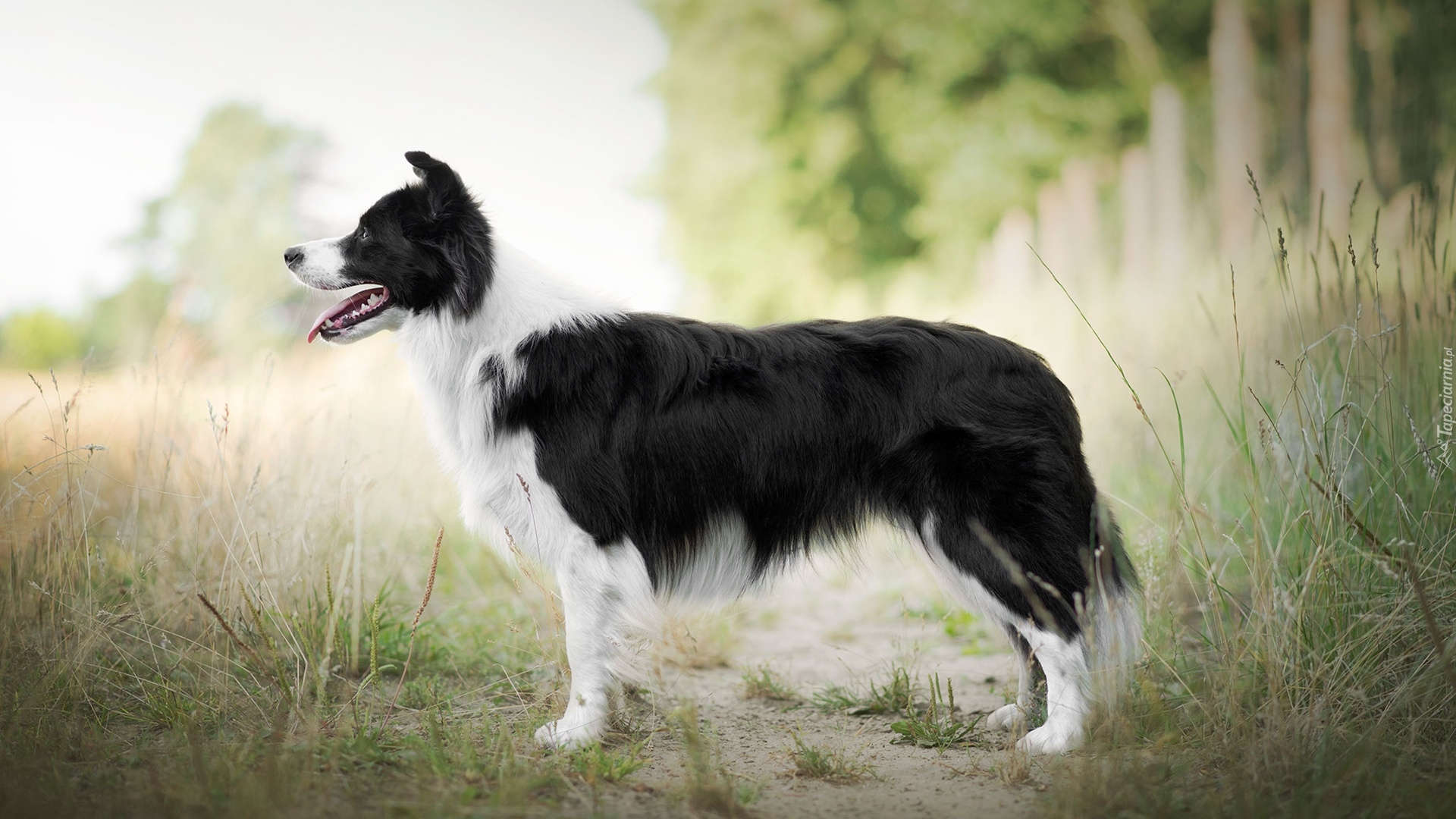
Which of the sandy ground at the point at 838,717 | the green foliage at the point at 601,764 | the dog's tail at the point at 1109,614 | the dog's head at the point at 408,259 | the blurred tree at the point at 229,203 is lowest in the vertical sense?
the sandy ground at the point at 838,717

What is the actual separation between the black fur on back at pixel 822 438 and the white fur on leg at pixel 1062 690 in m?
0.07

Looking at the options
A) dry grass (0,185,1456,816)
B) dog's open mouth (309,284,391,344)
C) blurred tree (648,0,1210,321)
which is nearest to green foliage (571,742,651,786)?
dry grass (0,185,1456,816)

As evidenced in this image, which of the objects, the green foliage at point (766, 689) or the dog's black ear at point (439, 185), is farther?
the green foliage at point (766, 689)

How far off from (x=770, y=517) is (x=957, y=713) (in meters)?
1.22

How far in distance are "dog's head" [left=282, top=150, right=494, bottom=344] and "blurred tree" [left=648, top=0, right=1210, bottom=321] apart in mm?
13288

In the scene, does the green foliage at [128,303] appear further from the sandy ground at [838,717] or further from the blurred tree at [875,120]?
the sandy ground at [838,717]

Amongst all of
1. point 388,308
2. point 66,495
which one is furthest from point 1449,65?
point 66,495

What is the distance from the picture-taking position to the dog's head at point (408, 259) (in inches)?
136

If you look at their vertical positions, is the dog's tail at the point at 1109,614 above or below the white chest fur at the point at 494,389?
below

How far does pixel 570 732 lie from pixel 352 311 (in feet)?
6.09

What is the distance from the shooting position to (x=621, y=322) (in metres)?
3.50

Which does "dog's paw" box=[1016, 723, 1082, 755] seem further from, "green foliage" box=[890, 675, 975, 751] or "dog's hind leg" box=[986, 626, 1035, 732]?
"green foliage" box=[890, 675, 975, 751]

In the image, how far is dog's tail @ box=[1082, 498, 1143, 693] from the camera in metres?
3.04

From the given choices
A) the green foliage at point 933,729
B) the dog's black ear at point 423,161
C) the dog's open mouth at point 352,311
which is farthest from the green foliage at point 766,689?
the dog's black ear at point 423,161
